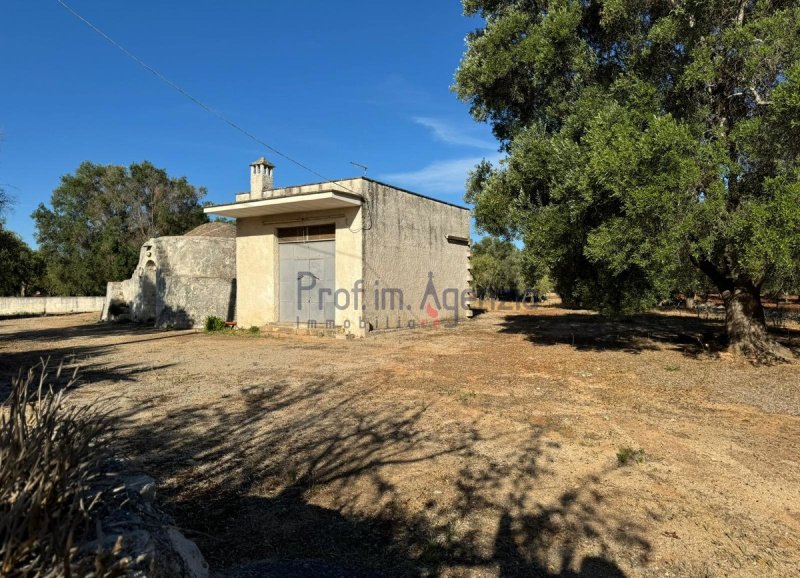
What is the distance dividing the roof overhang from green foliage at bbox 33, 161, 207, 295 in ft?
99.5

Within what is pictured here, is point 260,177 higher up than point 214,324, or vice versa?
point 260,177

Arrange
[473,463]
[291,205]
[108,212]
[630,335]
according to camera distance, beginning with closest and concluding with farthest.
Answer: [473,463], [291,205], [630,335], [108,212]

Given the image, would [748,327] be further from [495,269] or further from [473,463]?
[495,269]

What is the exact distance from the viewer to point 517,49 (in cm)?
1190

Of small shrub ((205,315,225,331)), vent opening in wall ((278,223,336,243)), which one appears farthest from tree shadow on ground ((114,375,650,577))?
small shrub ((205,315,225,331))

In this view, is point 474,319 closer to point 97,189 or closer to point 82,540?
point 82,540

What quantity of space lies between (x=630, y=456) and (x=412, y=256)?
1354 cm

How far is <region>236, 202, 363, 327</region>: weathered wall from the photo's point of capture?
1563 centimetres

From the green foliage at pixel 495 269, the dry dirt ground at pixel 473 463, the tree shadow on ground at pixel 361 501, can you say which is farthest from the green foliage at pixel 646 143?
the green foliage at pixel 495 269

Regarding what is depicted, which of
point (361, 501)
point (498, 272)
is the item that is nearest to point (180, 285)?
point (361, 501)

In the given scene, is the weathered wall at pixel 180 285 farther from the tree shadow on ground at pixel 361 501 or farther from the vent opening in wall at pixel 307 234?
the tree shadow on ground at pixel 361 501

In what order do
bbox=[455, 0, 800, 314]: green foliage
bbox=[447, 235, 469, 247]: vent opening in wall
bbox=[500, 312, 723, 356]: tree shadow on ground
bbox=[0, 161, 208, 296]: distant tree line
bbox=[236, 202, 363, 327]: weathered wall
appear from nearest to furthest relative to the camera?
1. bbox=[455, 0, 800, 314]: green foliage
2. bbox=[500, 312, 723, 356]: tree shadow on ground
3. bbox=[236, 202, 363, 327]: weathered wall
4. bbox=[447, 235, 469, 247]: vent opening in wall
5. bbox=[0, 161, 208, 296]: distant tree line

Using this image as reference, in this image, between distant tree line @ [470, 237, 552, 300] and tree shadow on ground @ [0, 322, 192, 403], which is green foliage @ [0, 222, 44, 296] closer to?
tree shadow on ground @ [0, 322, 192, 403]

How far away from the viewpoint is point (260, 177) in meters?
17.7
